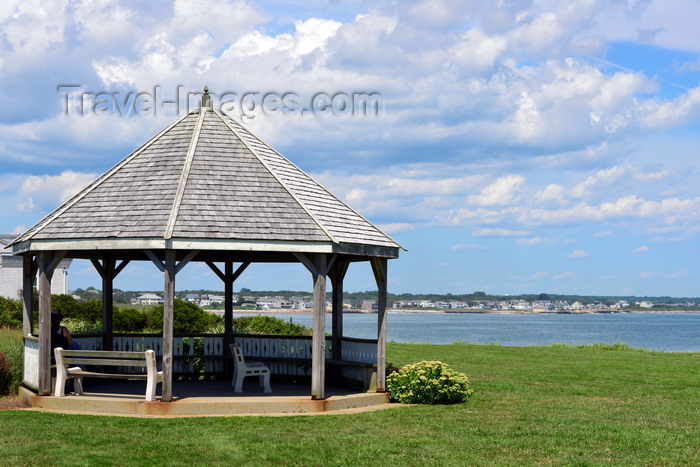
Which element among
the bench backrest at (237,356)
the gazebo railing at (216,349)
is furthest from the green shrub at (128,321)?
the bench backrest at (237,356)

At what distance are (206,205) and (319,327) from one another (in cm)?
291

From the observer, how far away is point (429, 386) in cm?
1580

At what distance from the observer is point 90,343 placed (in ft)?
60.1

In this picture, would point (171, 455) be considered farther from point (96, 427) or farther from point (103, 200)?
point (103, 200)

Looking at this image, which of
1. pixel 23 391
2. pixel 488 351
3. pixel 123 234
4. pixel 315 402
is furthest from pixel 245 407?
pixel 488 351

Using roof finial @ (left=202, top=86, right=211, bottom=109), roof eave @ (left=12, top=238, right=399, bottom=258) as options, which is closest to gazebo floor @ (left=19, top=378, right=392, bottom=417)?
roof eave @ (left=12, top=238, right=399, bottom=258)

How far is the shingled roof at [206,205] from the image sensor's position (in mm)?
14250

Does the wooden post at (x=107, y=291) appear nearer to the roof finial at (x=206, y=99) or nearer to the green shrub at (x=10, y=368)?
the green shrub at (x=10, y=368)

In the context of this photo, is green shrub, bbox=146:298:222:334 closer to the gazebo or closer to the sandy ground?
the gazebo

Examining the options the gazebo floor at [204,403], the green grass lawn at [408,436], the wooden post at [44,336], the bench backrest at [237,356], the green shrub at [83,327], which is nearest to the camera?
the green grass lawn at [408,436]

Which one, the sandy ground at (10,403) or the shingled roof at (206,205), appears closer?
the shingled roof at (206,205)

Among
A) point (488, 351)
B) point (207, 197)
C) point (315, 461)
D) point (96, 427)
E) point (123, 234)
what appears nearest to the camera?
point (315, 461)

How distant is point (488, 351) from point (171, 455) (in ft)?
80.0

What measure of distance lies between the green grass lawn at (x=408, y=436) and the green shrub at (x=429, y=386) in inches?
12.2
